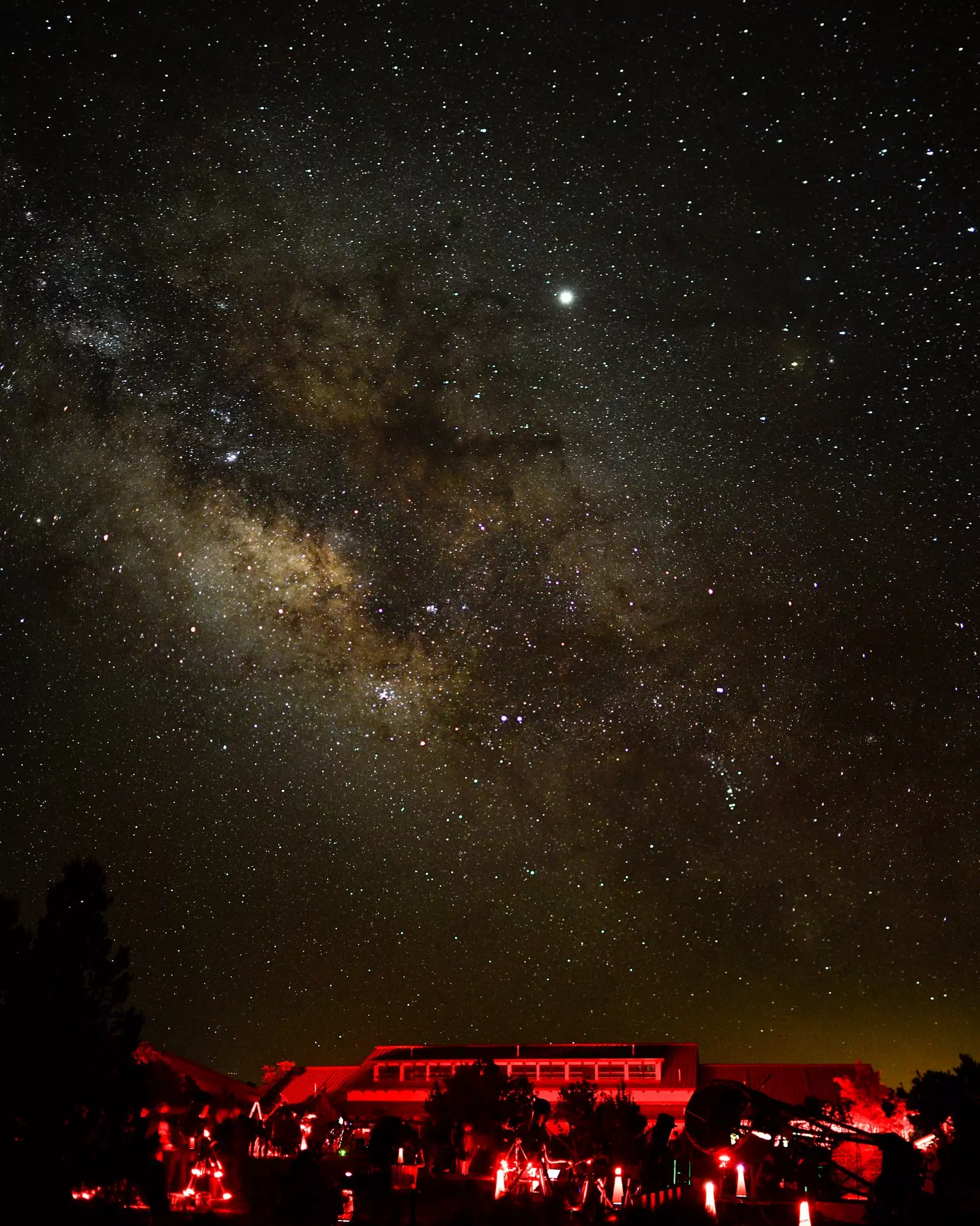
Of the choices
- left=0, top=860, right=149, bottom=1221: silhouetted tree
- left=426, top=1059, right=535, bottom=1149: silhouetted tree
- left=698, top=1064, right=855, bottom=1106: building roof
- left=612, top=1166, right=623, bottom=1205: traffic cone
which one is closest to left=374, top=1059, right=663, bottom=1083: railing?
left=698, top=1064, right=855, bottom=1106: building roof

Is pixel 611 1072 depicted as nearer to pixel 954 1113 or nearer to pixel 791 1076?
pixel 791 1076

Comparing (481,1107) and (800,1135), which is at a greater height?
(800,1135)

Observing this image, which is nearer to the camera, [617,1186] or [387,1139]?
[387,1139]

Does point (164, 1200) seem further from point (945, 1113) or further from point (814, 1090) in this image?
point (814, 1090)

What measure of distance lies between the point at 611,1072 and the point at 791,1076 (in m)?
11.4

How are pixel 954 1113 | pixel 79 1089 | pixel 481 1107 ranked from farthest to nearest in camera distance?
pixel 481 1107 < pixel 79 1089 < pixel 954 1113

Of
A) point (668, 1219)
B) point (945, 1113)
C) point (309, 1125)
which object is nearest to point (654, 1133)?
point (945, 1113)

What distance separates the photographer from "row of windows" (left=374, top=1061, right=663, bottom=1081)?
160ft

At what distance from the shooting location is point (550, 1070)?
50781mm

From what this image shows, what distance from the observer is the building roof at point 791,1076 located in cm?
5038

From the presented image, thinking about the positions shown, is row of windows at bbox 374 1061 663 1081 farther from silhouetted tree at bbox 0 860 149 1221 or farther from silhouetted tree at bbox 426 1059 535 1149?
silhouetted tree at bbox 0 860 149 1221

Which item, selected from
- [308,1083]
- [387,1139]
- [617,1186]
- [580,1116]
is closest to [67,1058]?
[387,1139]

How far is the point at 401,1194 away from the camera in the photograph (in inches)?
746

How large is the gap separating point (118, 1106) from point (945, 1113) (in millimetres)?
19361
